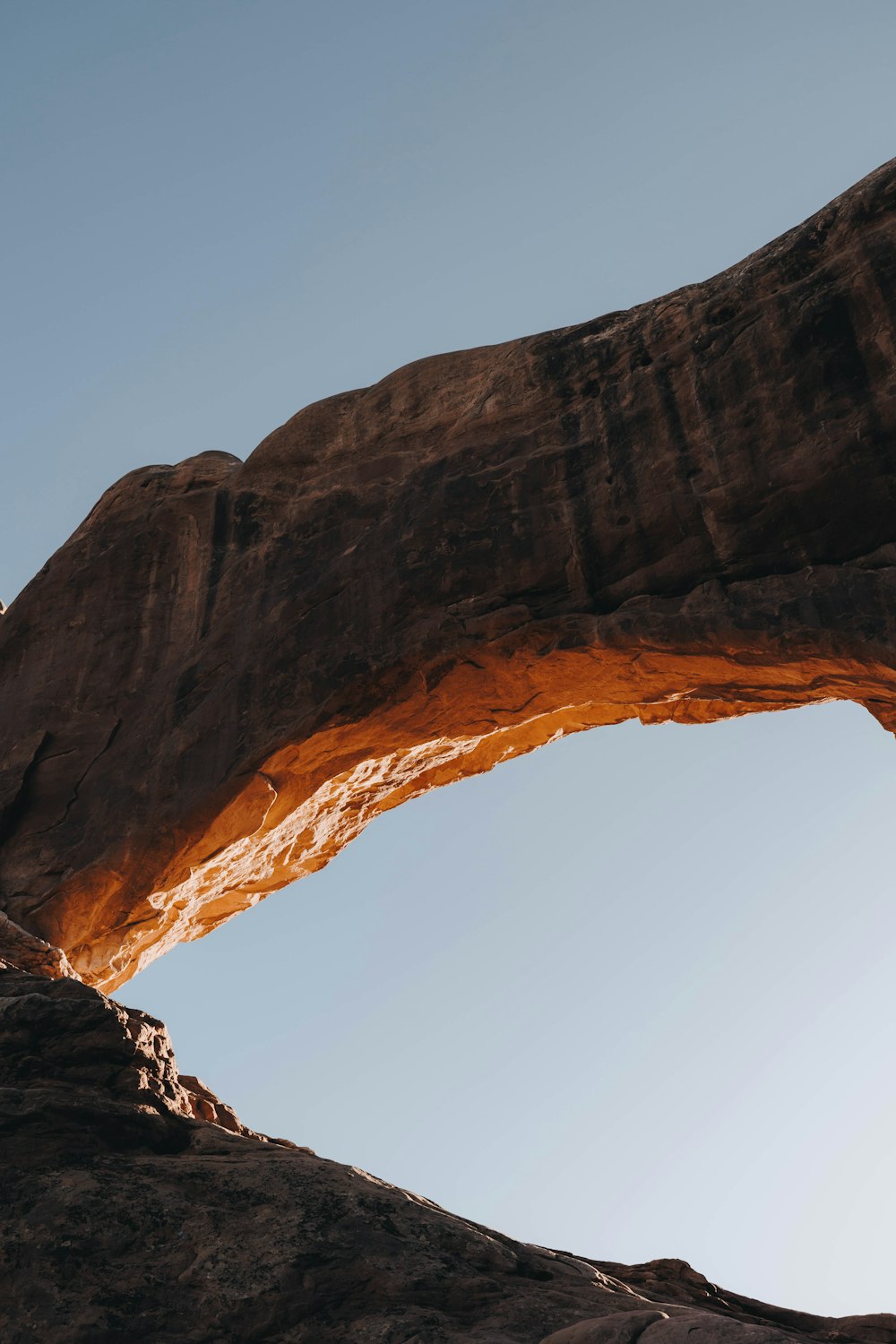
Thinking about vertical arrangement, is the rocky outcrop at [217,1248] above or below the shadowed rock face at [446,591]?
below

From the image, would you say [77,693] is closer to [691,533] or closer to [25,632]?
[25,632]

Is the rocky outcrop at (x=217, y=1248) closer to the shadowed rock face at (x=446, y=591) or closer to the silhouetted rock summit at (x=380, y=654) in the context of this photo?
the silhouetted rock summit at (x=380, y=654)

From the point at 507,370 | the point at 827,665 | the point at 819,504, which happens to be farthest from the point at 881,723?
the point at 507,370

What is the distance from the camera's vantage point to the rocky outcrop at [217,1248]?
10.7 meters

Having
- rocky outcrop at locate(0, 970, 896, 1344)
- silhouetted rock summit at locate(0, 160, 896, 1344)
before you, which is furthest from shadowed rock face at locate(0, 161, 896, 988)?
rocky outcrop at locate(0, 970, 896, 1344)

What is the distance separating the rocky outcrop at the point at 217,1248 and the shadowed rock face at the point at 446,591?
5.81 m

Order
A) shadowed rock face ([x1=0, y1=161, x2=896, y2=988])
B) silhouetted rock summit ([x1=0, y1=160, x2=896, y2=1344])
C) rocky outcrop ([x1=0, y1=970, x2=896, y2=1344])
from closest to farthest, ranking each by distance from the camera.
A: rocky outcrop ([x1=0, y1=970, x2=896, y2=1344]), silhouetted rock summit ([x1=0, y1=160, x2=896, y2=1344]), shadowed rock face ([x1=0, y1=161, x2=896, y2=988])

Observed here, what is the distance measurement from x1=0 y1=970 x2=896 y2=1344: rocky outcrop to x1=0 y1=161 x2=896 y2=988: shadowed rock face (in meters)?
5.81

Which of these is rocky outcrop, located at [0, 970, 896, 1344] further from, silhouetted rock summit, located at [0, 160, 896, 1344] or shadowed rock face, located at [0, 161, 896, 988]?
shadowed rock face, located at [0, 161, 896, 988]

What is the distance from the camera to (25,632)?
23.9 meters

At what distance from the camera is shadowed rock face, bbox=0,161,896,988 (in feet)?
57.2

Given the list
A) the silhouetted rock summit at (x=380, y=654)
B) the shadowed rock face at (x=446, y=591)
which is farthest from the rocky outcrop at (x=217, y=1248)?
the shadowed rock face at (x=446, y=591)

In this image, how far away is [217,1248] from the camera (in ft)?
37.9

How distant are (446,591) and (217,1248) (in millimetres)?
10914
